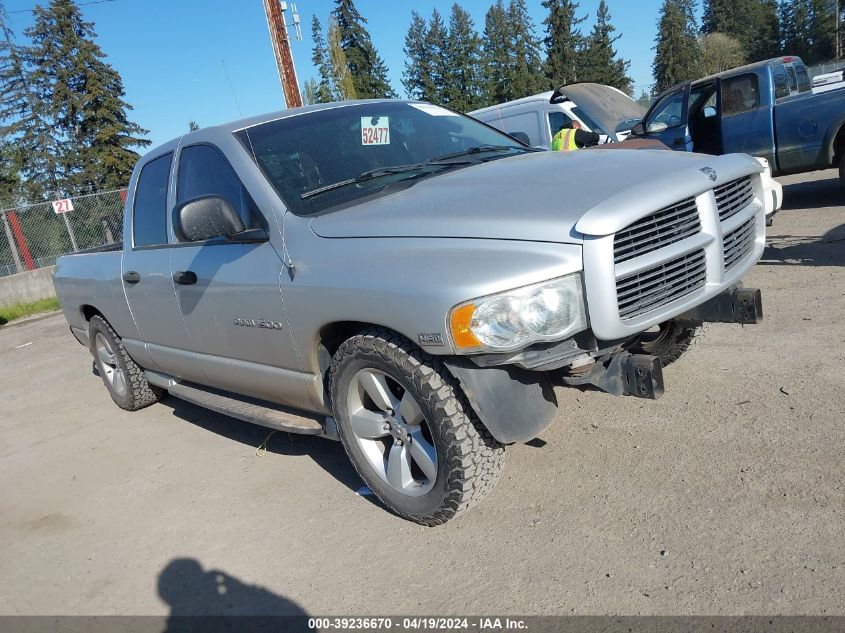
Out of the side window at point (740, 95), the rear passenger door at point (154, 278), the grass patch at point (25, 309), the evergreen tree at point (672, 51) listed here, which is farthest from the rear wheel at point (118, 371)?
the evergreen tree at point (672, 51)

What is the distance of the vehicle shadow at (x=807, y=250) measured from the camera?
6.27 metres

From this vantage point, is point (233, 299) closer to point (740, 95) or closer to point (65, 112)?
point (740, 95)

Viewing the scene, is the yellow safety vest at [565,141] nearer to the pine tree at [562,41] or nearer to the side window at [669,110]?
the side window at [669,110]

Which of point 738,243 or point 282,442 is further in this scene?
point 282,442

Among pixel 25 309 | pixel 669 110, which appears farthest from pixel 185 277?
pixel 25 309

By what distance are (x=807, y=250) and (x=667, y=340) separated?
3962mm

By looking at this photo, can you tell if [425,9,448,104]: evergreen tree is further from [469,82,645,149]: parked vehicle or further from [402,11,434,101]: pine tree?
[469,82,645,149]: parked vehicle

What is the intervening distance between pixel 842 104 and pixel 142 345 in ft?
28.0

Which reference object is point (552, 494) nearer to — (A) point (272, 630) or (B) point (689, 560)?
(B) point (689, 560)

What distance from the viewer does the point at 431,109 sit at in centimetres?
444

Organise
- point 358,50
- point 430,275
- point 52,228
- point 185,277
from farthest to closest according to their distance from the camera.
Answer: point 358,50 < point 52,228 < point 185,277 < point 430,275

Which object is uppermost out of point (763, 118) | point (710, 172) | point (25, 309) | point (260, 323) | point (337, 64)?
point (337, 64)


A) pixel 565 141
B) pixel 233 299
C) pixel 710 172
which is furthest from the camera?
pixel 565 141

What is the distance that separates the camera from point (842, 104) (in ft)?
27.8
